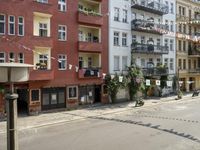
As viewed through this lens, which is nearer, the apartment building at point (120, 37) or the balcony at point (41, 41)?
the balcony at point (41, 41)

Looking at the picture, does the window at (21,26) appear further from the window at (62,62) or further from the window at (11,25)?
the window at (62,62)

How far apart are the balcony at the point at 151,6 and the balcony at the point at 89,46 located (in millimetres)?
9519

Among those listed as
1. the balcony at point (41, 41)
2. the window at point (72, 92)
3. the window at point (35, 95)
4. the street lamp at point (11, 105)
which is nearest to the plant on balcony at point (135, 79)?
the window at point (72, 92)

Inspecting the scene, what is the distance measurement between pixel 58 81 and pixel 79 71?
9.70 ft

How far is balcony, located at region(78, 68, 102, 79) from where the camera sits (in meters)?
33.8

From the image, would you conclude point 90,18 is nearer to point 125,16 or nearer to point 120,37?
point 120,37

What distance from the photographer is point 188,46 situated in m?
55.1

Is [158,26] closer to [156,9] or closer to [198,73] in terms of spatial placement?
[156,9]

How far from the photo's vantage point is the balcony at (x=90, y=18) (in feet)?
110

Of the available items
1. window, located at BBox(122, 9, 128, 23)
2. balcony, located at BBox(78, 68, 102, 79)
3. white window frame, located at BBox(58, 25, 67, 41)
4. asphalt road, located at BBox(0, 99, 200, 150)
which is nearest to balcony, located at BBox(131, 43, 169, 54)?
window, located at BBox(122, 9, 128, 23)

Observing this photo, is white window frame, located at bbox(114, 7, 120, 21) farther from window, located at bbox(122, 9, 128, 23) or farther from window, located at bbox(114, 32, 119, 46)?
window, located at bbox(114, 32, 119, 46)

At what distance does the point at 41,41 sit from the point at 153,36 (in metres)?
21.9

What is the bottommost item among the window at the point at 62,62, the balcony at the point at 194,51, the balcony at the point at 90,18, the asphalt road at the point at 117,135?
the asphalt road at the point at 117,135

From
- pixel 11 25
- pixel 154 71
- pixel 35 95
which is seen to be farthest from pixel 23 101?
pixel 154 71
